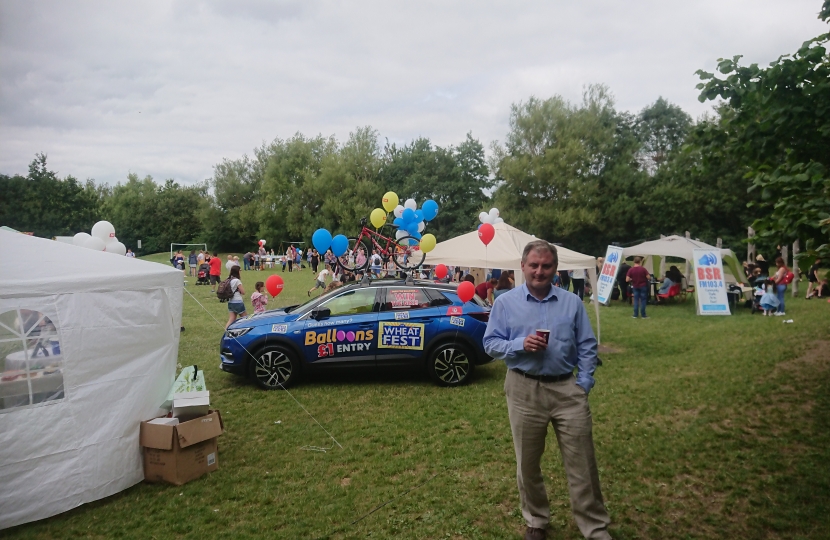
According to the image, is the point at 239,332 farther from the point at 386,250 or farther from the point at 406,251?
the point at 406,251

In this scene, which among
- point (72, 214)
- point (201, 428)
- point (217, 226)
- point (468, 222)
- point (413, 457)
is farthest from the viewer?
point (217, 226)

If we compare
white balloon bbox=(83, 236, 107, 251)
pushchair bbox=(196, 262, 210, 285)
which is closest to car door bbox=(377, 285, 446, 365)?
white balloon bbox=(83, 236, 107, 251)

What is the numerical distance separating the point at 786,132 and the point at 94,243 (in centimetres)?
1029

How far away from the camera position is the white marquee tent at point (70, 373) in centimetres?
405

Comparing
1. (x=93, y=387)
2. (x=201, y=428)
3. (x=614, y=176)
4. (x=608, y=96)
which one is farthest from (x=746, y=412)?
(x=608, y=96)

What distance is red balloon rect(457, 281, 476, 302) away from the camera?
25.8 feet

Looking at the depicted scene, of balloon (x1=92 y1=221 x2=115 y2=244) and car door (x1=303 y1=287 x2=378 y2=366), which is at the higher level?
balloon (x1=92 y1=221 x2=115 y2=244)

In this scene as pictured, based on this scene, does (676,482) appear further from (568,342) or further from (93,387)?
(93,387)

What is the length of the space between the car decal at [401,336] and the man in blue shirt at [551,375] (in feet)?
14.0

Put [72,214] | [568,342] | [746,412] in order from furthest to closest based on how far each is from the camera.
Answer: [72,214]
[746,412]
[568,342]

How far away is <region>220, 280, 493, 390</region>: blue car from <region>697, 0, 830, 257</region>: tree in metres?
3.66

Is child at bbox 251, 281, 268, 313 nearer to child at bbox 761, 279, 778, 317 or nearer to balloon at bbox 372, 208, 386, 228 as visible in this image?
balloon at bbox 372, 208, 386, 228

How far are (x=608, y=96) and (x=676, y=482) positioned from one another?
129 feet

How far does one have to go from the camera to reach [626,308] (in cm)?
1653
